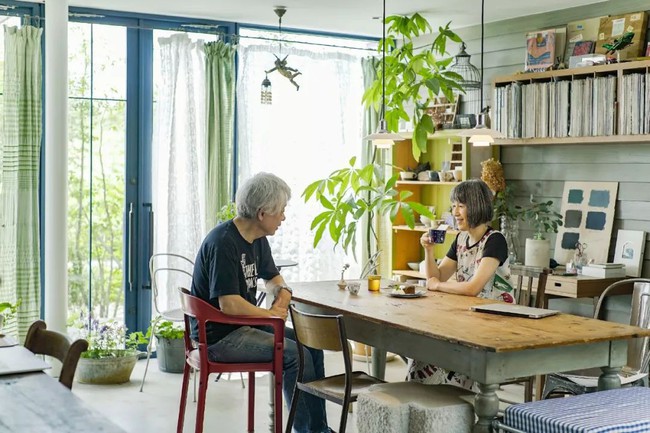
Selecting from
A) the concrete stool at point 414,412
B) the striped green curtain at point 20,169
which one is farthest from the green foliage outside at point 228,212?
the concrete stool at point 414,412

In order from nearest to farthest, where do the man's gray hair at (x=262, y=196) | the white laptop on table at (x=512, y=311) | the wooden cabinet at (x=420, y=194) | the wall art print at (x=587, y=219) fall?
the white laptop on table at (x=512, y=311), the man's gray hair at (x=262, y=196), the wall art print at (x=587, y=219), the wooden cabinet at (x=420, y=194)

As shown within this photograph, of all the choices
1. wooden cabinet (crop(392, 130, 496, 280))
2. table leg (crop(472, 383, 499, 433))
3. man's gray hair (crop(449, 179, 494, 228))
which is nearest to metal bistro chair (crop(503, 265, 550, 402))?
man's gray hair (crop(449, 179, 494, 228))

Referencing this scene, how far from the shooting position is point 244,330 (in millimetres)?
4266

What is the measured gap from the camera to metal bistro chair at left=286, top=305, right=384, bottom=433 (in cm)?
376

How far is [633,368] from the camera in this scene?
4859 mm

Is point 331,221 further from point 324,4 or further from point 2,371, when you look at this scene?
point 2,371

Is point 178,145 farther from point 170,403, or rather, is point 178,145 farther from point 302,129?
point 170,403

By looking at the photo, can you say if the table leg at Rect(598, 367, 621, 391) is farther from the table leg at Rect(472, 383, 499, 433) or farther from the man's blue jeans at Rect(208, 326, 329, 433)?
the man's blue jeans at Rect(208, 326, 329, 433)

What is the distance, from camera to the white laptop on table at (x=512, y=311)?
3.92 meters

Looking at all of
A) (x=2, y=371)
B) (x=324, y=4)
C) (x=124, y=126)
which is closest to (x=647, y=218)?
(x=324, y=4)

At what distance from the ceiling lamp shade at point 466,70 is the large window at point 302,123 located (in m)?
1.22

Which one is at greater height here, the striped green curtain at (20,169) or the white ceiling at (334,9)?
the white ceiling at (334,9)

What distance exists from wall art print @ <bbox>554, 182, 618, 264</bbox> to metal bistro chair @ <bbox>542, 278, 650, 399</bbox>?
0.79 metres

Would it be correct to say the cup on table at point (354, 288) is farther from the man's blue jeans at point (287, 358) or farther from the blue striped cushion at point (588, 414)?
the blue striped cushion at point (588, 414)
